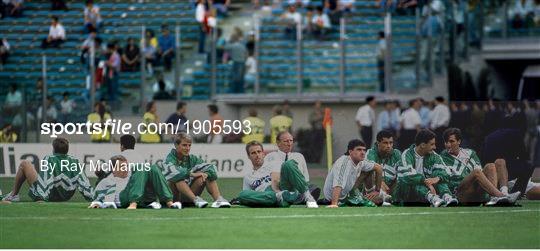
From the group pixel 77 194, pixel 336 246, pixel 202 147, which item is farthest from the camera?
pixel 202 147

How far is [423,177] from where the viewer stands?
2306cm

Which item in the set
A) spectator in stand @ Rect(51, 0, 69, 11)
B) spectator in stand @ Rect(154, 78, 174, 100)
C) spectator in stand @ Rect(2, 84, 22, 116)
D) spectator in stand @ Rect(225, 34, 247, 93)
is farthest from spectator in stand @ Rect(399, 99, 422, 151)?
spectator in stand @ Rect(51, 0, 69, 11)

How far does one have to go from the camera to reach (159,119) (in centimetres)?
2786

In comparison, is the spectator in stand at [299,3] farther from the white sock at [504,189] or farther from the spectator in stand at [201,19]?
the white sock at [504,189]

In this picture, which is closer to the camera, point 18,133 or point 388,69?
point 18,133

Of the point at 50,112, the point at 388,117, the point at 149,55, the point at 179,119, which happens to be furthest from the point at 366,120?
the point at 149,55

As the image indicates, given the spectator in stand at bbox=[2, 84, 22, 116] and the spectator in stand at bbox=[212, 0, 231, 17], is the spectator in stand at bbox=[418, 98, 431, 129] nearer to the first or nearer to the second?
the spectator in stand at bbox=[2, 84, 22, 116]

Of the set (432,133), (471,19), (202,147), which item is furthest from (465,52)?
(432,133)

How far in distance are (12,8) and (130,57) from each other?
6476mm

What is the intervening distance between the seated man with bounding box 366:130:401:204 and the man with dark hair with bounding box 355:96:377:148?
4.09 meters

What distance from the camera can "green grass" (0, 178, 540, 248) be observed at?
58.3 ft

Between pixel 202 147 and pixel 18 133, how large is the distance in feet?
10.4

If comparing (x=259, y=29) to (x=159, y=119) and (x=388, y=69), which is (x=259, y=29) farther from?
(x=159, y=119)

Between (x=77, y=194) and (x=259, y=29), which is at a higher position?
(x=259, y=29)
